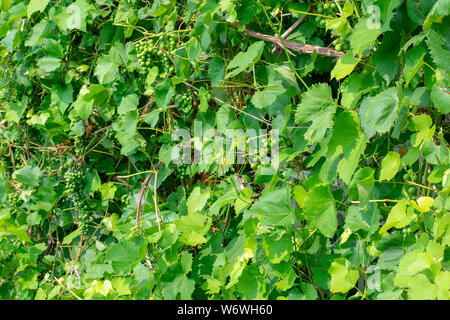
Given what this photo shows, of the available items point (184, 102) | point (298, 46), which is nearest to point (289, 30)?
point (298, 46)

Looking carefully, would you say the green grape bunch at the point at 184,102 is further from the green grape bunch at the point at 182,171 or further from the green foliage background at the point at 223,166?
the green grape bunch at the point at 182,171

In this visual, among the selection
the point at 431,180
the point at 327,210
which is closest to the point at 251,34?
the point at 327,210

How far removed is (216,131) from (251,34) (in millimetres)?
382

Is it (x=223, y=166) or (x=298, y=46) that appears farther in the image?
(x=223, y=166)

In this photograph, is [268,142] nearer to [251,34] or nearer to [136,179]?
[251,34]

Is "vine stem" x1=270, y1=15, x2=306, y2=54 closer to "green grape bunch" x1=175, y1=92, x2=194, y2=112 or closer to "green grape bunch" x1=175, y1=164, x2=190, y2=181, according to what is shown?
"green grape bunch" x1=175, y1=92, x2=194, y2=112

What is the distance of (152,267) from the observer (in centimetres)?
170

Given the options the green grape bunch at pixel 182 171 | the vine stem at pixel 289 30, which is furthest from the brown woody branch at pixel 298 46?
the green grape bunch at pixel 182 171

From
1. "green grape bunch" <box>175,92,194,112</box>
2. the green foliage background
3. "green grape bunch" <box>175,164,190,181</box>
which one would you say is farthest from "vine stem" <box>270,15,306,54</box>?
"green grape bunch" <box>175,164,190,181</box>

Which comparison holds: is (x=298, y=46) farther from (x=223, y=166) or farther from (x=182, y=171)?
(x=182, y=171)

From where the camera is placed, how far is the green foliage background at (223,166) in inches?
46.3

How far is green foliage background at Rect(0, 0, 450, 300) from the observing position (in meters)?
1.17

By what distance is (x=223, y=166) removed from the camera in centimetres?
172

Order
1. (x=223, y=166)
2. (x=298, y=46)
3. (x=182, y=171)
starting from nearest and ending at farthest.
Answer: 1. (x=298, y=46)
2. (x=223, y=166)
3. (x=182, y=171)
